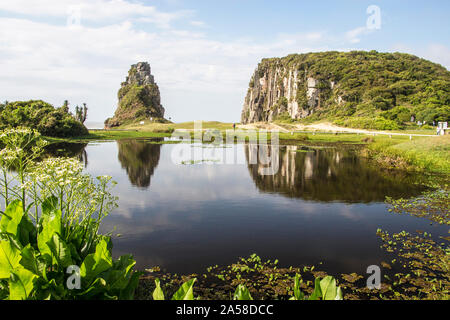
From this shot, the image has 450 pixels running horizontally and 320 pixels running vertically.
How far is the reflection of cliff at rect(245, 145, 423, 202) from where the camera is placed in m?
19.4

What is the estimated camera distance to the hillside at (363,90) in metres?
86.9

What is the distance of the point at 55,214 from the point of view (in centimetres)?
→ 590

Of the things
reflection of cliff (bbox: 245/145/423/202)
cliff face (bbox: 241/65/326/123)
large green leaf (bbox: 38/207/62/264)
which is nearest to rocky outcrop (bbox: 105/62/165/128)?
cliff face (bbox: 241/65/326/123)

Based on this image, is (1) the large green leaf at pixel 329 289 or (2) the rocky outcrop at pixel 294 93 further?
(2) the rocky outcrop at pixel 294 93

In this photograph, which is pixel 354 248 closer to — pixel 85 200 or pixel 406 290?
pixel 406 290

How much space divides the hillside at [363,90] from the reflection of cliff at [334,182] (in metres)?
→ 56.6

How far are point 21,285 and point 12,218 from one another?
1955 millimetres

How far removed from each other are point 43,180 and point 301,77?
164433 mm

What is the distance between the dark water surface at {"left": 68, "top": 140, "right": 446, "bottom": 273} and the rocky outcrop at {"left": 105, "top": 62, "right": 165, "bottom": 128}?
142 meters

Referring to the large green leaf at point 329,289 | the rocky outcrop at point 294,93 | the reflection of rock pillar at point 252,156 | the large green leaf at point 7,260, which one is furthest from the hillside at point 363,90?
the large green leaf at point 7,260

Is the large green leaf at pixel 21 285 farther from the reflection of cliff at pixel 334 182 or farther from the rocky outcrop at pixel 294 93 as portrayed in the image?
the rocky outcrop at pixel 294 93

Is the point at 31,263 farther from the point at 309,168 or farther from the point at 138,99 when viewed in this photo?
the point at 138,99

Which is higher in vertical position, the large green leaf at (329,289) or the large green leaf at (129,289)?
the large green leaf at (329,289)
